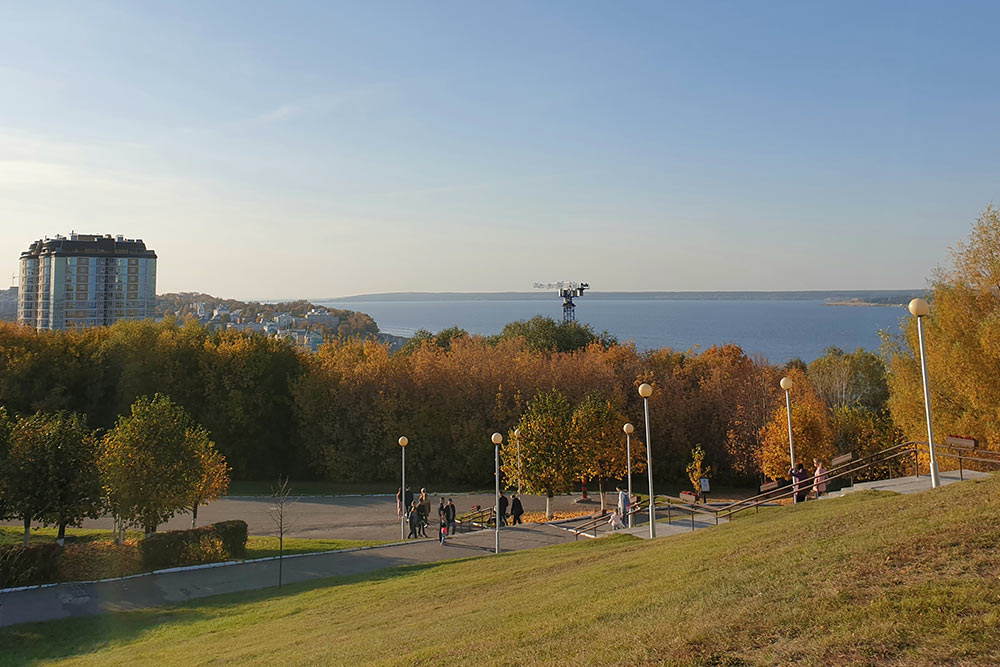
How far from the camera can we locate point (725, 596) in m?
8.45

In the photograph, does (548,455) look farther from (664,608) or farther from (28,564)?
(664,608)

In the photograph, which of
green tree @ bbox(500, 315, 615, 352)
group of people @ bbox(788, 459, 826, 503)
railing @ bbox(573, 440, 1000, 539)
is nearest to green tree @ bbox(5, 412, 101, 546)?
railing @ bbox(573, 440, 1000, 539)

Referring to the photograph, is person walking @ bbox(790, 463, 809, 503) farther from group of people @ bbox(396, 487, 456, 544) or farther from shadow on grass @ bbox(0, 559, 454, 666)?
group of people @ bbox(396, 487, 456, 544)

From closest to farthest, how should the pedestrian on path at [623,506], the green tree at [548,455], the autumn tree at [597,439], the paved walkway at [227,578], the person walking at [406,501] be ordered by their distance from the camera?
1. the paved walkway at [227,578]
2. the pedestrian on path at [623,506]
3. the person walking at [406,501]
4. the green tree at [548,455]
5. the autumn tree at [597,439]

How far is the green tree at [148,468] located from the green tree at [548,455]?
42.7 feet

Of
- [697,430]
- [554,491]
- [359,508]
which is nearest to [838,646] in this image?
[554,491]

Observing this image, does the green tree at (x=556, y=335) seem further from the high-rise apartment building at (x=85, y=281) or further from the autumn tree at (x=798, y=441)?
the high-rise apartment building at (x=85, y=281)

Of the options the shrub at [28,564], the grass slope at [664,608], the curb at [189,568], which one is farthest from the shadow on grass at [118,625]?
the shrub at [28,564]

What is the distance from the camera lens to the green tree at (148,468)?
70.1 ft

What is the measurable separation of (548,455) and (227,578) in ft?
44.7

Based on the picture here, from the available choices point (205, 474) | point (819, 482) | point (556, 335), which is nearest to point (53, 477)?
point (205, 474)

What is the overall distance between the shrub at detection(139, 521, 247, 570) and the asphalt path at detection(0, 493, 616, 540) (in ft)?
13.1

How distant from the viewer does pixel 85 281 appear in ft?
410

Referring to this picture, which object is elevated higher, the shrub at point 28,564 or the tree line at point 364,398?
the tree line at point 364,398
